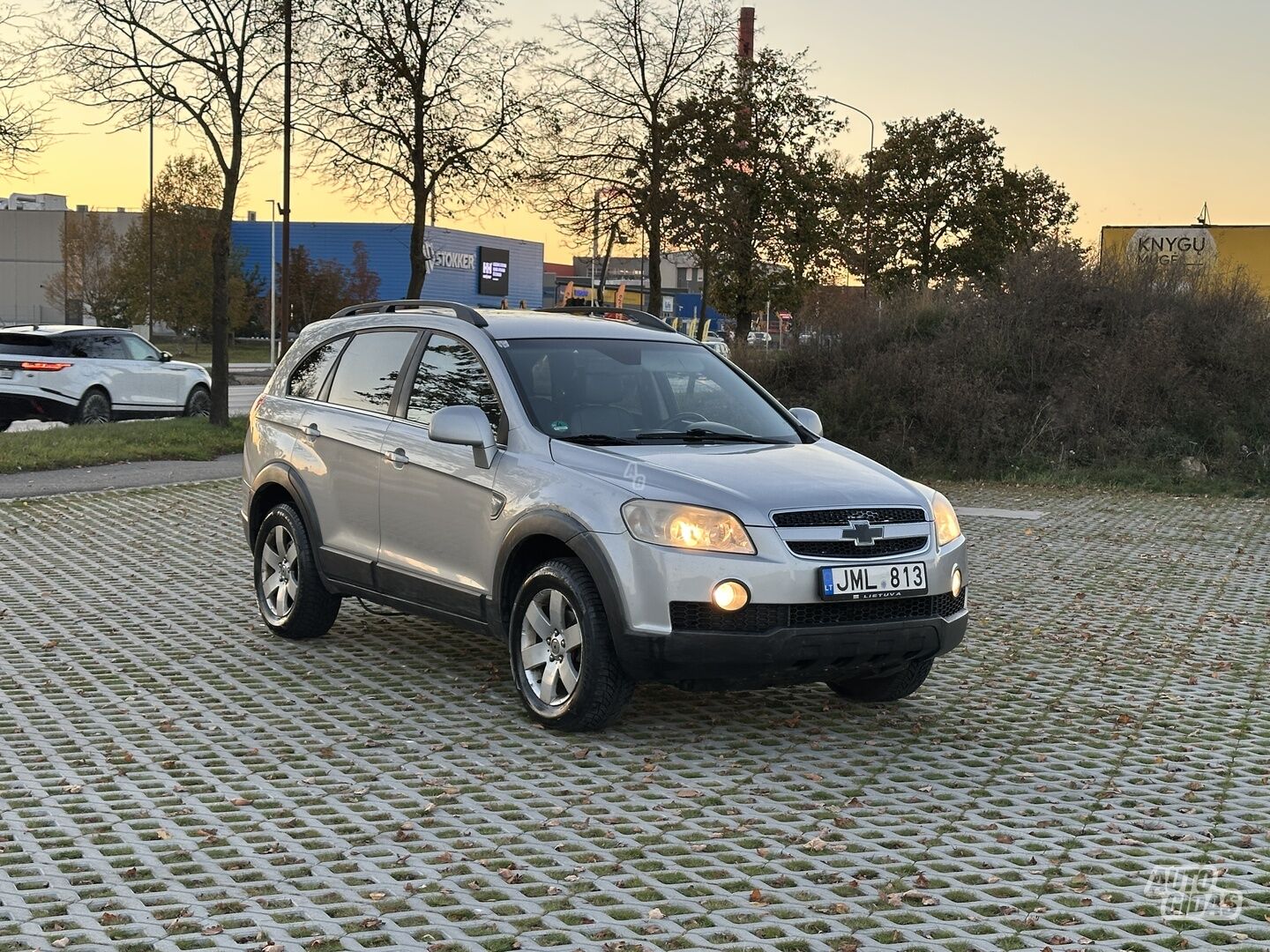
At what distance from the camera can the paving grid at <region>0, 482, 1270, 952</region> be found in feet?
15.3

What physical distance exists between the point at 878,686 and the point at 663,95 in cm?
2356

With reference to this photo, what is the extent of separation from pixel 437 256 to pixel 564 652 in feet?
315

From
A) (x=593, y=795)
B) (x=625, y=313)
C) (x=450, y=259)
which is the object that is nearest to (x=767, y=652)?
(x=593, y=795)

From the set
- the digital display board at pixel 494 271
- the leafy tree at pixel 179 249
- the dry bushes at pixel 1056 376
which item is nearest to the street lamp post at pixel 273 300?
the leafy tree at pixel 179 249

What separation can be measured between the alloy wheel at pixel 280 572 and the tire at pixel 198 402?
18.8 metres

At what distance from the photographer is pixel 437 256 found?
10088cm

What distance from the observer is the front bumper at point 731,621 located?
627 centimetres

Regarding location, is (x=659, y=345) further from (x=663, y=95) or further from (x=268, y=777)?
(x=663, y=95)

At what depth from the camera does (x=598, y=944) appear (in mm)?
4434

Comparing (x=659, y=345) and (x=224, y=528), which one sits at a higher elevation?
(x=659, y=345)

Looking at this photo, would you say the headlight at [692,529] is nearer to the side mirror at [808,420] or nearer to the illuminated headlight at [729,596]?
the illuminated headlight at [729,596]

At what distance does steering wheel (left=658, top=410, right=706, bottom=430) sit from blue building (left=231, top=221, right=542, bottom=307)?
78.4 meters

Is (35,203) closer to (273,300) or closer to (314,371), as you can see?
(273,300)

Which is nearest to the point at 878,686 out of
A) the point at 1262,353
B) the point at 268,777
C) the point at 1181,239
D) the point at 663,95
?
the point at 268,777
